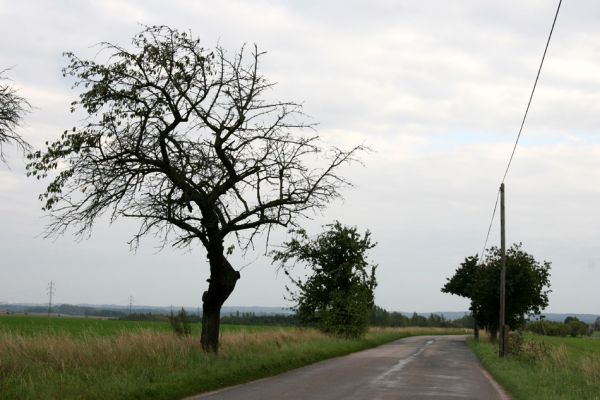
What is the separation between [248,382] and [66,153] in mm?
7079

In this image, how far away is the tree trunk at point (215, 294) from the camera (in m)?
19.8

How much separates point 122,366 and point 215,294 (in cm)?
509

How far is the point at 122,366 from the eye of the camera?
49.4ft

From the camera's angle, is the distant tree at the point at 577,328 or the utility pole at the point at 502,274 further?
the distant tree at the point at 577,328

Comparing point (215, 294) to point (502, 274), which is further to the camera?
point (502, 274)

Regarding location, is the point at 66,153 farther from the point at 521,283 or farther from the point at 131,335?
the point at 521,283

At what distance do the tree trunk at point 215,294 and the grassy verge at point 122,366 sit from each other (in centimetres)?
47

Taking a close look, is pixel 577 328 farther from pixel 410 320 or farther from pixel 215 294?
pixel 215 294

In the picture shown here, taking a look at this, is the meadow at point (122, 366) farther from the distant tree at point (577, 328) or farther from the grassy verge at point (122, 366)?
the distant tree at point (577, 328)

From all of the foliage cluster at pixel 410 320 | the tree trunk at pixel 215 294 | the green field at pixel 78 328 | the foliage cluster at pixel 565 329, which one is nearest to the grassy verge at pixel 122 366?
the tree trunk at pixel 215 294

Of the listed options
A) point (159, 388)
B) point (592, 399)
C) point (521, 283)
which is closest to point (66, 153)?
point (159, 388)

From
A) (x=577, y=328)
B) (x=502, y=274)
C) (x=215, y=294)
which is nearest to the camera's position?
(x=215, y=294)

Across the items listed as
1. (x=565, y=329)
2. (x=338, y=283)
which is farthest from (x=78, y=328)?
(x=565, y=329)

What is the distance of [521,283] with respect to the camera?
1766 inches
